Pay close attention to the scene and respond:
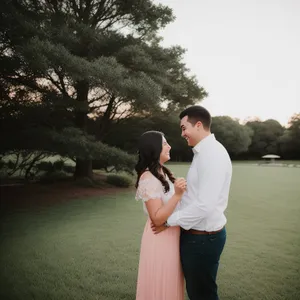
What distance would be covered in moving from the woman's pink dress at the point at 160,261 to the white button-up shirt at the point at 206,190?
9.5 inches

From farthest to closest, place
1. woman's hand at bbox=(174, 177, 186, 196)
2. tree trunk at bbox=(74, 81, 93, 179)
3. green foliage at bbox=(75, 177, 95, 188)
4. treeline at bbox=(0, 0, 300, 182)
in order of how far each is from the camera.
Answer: green foliage at bbox=(75, 177, 95, 188) < tree trunk at bbox=(74, 81, 93, 179) < treeline at bbox=(0, 0, 300, 182) < woman's hand at bbox=(174, 177, 186, 196)

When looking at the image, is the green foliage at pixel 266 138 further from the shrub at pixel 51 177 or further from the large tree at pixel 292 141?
the shrub at pixel 51 177

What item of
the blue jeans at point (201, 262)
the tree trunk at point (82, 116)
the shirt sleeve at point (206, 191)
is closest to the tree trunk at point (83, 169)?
the tree trunk at point (82, 116)

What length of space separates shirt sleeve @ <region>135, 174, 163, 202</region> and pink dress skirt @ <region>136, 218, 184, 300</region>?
0.32 meters

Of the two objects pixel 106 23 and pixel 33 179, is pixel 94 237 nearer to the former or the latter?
pixel 106 23

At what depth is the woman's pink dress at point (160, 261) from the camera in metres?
2.32

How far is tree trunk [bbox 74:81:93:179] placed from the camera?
11524mm

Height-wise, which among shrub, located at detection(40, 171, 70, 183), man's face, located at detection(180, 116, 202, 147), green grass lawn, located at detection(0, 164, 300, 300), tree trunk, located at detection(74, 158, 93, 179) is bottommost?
green grass lawn, located at detection(0, 164, 300, 300)

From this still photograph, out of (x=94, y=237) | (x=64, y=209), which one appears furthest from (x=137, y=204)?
(x=94, y=237)

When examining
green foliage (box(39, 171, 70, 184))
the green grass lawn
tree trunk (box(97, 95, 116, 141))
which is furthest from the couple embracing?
green foliage (box(39, 171, 70, 184))

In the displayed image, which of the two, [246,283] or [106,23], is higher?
[106,23]

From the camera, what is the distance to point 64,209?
976 centimetres

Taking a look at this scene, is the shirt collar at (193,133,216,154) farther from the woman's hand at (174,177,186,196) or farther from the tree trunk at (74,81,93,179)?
the tree trunk at (74,81,93,179)

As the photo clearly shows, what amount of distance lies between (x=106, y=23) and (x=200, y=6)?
5413mm
